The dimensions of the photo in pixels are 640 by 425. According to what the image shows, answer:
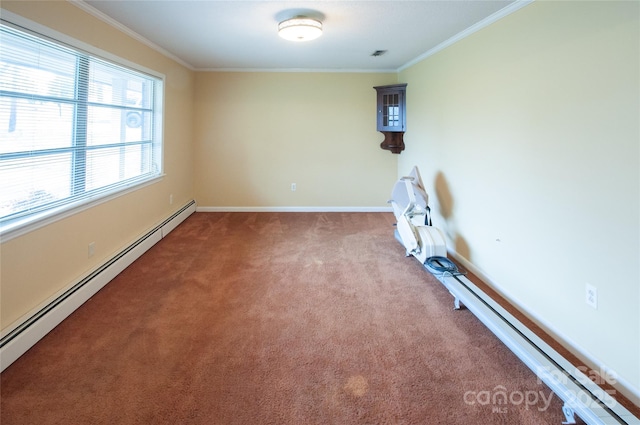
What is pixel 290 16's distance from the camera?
113 inches

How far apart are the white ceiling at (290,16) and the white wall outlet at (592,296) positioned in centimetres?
201

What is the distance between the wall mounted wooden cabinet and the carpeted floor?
8.79ft

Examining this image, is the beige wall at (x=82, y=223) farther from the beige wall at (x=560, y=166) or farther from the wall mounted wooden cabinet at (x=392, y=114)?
the beige wall at (x=560, y=166)

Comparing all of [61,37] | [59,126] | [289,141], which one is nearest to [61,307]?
[59,126]

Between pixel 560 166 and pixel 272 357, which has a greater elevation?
pixel 560 166

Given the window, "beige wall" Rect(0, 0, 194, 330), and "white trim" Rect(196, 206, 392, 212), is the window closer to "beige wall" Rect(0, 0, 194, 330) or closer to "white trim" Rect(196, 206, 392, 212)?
"beige wall" Rect(0, 0, 194, 330)

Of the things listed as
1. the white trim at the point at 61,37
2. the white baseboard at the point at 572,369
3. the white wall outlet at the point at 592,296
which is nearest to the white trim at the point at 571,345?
the white baseboard at the point at 572,369

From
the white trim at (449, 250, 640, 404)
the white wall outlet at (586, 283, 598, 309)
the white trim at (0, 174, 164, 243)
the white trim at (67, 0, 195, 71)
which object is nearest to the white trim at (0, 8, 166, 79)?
the white trim at (67, 0, 195, 71)

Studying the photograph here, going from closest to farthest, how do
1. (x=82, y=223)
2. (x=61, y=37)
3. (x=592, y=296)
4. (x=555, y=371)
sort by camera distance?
(x=555, y=371), (x=592, y=296), (x=61, y=37), (x=82, y=223)

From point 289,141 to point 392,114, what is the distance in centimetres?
169

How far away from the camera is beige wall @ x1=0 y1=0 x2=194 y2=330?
1.97 metres

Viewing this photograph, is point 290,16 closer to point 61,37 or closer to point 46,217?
point 61,37

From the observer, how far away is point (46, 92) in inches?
88.9

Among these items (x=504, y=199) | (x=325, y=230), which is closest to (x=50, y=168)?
(x=325, y=230)
